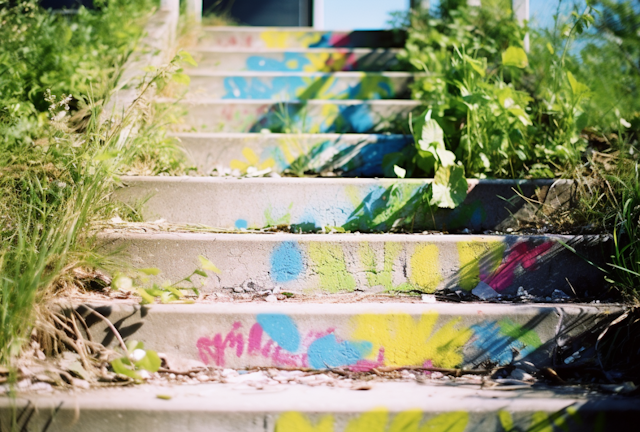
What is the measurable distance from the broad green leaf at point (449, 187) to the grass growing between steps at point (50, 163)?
1.24 meters

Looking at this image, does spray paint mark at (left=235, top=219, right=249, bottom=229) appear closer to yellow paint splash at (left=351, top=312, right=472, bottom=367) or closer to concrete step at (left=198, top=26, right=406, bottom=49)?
yellow paint splash at (left=351, top=312, right=472, bottom=367)

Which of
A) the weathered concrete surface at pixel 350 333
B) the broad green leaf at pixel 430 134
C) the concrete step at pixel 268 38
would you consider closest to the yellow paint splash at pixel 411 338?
the weathered concrete surface at pixel 350 333

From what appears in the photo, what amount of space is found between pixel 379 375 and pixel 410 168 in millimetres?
1143

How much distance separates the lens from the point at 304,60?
352 cm

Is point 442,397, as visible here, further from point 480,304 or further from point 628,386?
point 628,386

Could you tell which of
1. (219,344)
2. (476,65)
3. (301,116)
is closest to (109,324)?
(219,344)

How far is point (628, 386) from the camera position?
1303mm

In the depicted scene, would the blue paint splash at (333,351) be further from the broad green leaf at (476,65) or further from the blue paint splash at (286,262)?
the broad green leaf at (476,65)

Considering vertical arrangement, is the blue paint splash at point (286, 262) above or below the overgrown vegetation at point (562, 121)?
below

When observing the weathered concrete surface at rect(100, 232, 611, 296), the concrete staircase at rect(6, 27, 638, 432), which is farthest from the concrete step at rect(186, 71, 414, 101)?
the weathered concrete surface at rect(100, 232, 611, 296)

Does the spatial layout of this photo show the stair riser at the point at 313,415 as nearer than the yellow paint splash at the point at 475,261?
Yes

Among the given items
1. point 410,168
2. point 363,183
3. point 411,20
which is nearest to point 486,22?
point 411,20

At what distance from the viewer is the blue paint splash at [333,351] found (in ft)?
4.84

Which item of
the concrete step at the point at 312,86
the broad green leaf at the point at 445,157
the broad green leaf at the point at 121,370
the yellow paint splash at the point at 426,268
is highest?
the concrete step at the point at 312,86
